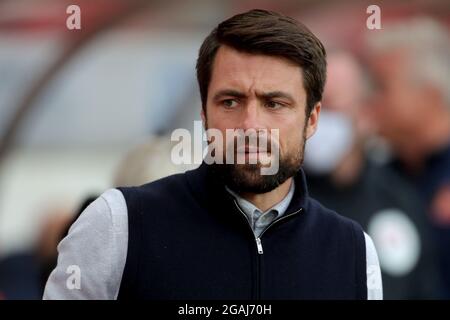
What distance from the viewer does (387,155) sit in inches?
162

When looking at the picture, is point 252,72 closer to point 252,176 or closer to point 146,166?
point 252,176

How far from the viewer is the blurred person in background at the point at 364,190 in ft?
12.5

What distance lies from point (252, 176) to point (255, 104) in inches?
5.2

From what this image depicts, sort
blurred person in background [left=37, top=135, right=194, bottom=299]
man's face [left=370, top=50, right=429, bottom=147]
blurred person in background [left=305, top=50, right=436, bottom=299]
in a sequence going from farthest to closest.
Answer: man's face [left=370, top=50, right=429, bottom=147] → blurred person in background [left=305, top=50, right=436, bottom=299] → blurred person in background [left=37, top=135, right=194, bottom=299]

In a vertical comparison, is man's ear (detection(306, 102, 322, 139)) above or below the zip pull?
above

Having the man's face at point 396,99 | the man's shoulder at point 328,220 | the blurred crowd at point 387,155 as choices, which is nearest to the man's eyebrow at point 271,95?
the man's shoulder at point 328,220

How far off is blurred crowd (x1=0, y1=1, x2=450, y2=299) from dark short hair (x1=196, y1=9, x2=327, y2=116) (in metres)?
1.61

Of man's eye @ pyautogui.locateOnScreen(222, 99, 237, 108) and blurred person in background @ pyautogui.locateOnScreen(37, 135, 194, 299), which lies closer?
man's eye @ pyautogui.locateOnScreen(222, 99, 237, 108)

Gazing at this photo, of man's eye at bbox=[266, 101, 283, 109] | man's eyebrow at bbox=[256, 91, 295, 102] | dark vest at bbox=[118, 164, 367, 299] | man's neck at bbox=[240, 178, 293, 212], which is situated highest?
man's eyebrow at bbox=[256, 91, 295, 102]

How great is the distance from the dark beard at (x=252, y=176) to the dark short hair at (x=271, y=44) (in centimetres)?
12

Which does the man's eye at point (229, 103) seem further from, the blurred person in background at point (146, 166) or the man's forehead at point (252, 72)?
the blurred person in background at point (146, 166)

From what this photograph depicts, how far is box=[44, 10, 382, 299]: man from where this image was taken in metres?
1.95

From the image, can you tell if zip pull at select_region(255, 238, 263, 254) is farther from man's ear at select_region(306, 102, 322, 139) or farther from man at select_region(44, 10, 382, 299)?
man's ear at select_region(306, 102, 322, 139)

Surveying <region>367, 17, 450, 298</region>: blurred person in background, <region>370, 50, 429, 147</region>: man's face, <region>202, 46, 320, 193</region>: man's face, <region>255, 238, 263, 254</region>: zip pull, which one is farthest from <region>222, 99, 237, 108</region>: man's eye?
<region>370, 50, 429, 147</region>: man's face
